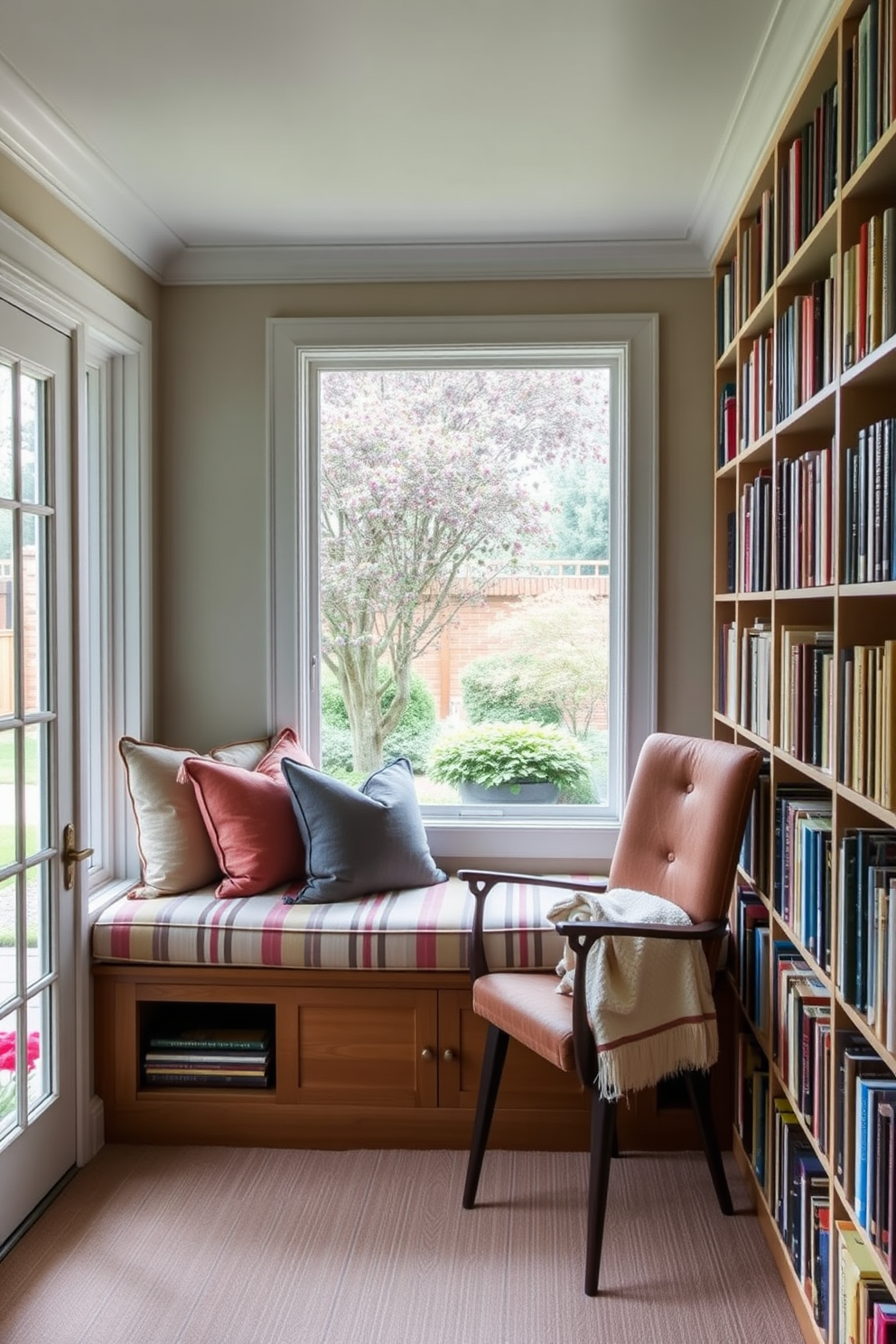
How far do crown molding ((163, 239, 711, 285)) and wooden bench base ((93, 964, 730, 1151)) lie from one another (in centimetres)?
222

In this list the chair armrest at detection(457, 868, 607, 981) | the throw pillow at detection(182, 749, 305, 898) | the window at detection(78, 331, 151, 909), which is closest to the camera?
the chair armrest at detection(457, 868, 607, 981)

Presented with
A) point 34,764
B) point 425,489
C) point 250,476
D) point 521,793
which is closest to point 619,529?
point 425,489

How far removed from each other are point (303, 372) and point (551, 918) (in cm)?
204

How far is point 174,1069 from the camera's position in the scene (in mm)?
2936

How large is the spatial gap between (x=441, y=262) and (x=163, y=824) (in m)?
2.01

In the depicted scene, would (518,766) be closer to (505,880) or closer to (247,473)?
(505,880)

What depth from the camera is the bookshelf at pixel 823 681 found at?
163cm

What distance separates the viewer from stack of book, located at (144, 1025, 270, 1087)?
115 inches

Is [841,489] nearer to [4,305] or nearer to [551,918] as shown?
[551,918]

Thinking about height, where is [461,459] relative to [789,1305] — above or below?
above

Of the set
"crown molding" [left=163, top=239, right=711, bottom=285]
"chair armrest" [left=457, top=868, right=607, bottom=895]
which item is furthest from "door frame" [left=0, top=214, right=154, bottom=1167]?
"chair armrest" [left=457, top=868, right=607, bottom=895]

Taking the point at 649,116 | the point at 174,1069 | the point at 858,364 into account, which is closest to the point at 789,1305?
the point at 174,1069

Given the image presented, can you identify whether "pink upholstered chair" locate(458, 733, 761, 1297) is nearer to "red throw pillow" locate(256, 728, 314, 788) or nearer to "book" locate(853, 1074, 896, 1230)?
"book" locate(853, 1074, 896, 1230)

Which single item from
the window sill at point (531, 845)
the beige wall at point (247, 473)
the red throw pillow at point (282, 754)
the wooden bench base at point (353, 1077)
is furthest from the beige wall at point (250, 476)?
the wooden bench base at point (353, 1077)
